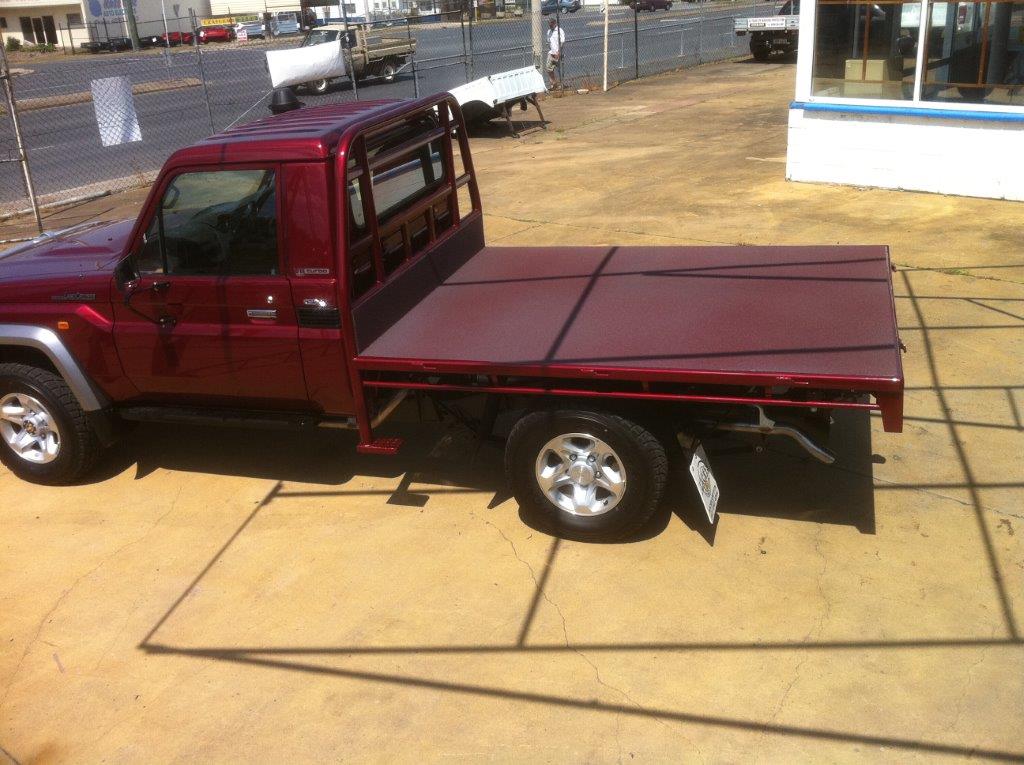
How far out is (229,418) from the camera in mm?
5648

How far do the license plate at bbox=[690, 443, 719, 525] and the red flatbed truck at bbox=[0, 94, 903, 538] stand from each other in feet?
0.08

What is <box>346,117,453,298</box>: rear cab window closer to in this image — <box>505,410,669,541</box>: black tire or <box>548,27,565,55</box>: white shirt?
<box>505,410,669,541</box>: black tire

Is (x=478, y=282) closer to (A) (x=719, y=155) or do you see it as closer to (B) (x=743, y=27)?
(A) (x=719, y=155)

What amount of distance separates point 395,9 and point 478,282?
60.5m

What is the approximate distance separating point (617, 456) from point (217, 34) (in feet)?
182

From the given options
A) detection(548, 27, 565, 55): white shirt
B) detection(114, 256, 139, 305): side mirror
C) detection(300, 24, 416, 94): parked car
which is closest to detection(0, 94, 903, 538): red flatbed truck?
detection(114, 256, 139, 305): side mirror

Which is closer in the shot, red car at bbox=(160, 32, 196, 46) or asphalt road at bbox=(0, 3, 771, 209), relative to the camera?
asphalt road at bbox=(0, 3, 771, 209)

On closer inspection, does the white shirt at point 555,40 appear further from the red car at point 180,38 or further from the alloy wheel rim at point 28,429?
the red car at point 180,38

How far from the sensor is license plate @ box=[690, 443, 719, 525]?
4727mm

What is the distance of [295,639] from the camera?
4527 mm

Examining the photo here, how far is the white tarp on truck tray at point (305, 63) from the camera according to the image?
18.4 m

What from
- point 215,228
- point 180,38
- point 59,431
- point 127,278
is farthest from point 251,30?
point 215,228

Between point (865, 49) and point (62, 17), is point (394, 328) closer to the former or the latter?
point (865, 49)

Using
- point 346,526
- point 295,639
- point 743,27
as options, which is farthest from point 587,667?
point 743,27
